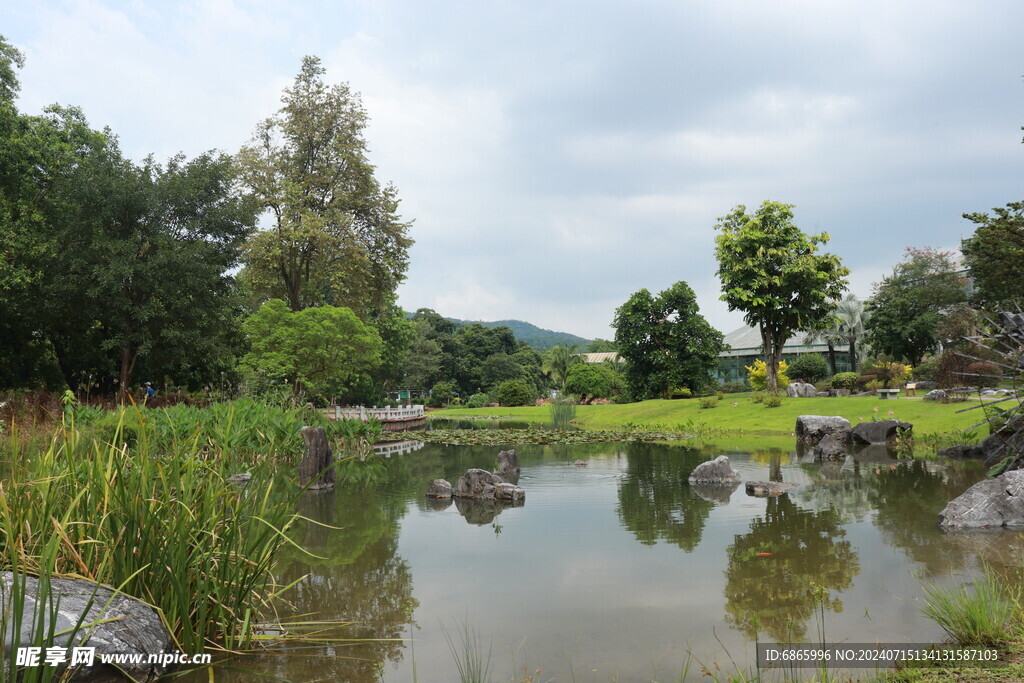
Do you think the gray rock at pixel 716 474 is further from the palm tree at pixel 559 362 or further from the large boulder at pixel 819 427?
the palm tree at pixel 559 362

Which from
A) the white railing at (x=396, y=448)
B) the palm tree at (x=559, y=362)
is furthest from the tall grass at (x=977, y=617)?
the palm tree at (x=559, y=362)

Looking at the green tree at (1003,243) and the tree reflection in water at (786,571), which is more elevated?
the green tree at (1003,243)

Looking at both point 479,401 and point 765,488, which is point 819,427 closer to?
point 765,488

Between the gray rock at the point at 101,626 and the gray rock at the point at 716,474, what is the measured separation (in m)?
11.2

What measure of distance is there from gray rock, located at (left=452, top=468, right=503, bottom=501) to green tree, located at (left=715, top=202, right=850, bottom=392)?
2536 cm

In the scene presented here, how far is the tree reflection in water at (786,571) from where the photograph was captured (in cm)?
580

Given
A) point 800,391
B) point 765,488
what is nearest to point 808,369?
point 800,391

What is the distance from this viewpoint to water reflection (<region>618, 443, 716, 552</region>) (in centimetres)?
952

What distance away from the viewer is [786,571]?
731 cm

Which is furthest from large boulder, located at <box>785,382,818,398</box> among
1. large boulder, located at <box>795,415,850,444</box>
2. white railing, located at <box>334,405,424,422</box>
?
white railing, located at <box>334,405,424,422</box>

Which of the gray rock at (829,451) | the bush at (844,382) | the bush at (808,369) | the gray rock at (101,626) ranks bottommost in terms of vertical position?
the gray rock at (829,451)

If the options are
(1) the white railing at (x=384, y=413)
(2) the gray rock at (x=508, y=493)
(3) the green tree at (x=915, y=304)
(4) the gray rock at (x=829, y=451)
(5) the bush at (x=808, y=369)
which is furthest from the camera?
(5) the bush at (x=808, y=369)

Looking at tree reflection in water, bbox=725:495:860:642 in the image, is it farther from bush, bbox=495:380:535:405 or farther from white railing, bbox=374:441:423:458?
bush, bbox=495:380:535:405

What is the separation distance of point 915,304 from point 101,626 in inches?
1968
